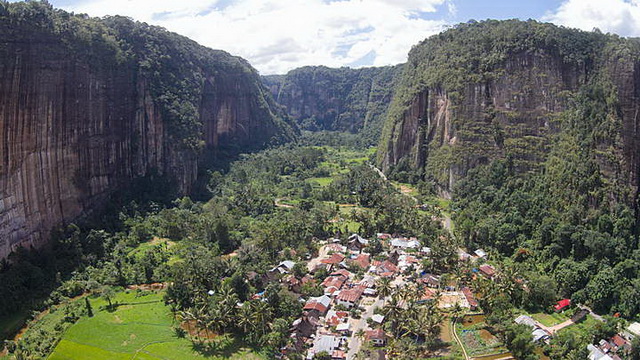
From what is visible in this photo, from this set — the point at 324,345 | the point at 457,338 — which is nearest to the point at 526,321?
the point at 457,338

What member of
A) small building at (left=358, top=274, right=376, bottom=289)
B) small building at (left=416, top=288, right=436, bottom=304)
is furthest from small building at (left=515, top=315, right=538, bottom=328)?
small building at (left=358, top=274, right=376, bottom=289)

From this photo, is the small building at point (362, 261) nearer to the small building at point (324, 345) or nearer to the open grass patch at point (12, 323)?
the small building at point (324, 345)

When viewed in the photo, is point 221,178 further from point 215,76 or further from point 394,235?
point 394,235

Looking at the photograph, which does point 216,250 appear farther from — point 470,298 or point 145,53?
point 145,53

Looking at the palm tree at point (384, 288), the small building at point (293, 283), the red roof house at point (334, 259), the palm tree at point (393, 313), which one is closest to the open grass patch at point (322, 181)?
the red roof house at point (334, 259)

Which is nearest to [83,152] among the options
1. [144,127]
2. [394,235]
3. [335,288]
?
[144,127]

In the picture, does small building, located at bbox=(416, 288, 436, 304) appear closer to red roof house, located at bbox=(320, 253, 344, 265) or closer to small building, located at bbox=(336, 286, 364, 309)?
small building, located at bbox=(336, 286, 364, 309)

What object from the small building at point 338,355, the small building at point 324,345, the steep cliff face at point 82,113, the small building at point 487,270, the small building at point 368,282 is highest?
the steep cliff face at point 82,113
